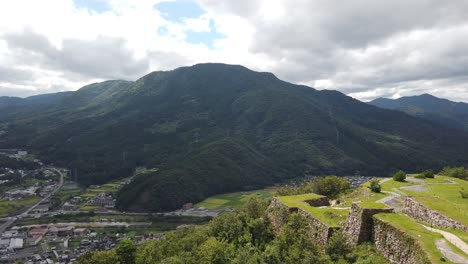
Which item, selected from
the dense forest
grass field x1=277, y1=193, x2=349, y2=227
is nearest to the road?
the dense forest

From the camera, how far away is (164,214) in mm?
120562

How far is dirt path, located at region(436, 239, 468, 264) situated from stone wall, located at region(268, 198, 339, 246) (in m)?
5.98

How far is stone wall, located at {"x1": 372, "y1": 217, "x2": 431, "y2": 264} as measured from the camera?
1435cm

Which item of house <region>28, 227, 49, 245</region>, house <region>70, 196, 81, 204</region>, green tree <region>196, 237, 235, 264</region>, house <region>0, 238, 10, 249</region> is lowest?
house <region>0, 238, 10, 249</region>

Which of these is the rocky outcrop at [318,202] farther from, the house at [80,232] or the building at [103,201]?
the building at [103,201]

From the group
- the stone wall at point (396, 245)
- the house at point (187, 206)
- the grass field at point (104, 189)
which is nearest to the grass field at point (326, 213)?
the stone wall at point (396, 245)

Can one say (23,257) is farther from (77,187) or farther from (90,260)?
(77,187)

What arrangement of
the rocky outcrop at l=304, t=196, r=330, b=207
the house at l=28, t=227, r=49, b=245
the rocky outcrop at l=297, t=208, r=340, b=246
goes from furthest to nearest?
the house at l=28, t=227, r=49, b=245 < the rocky outcrop at l=304, t=196, r=330, b=207 < the rocky outcrop at l=297, t=208, r=340, b=246

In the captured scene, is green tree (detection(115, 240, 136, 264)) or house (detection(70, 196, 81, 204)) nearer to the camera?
green tree (detection(115, 240, 136, 264))

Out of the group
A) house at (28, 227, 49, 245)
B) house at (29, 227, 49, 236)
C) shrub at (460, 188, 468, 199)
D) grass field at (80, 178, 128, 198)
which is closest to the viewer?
shrub at (460, 188, 468, 199)

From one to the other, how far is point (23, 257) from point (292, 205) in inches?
3335

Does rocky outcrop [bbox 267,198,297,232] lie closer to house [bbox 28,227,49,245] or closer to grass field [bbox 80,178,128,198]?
house [bbox 28,227,49,245]

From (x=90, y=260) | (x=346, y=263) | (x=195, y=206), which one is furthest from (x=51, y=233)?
(x=346, y=263)

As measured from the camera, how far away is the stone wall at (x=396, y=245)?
14.3 metres
